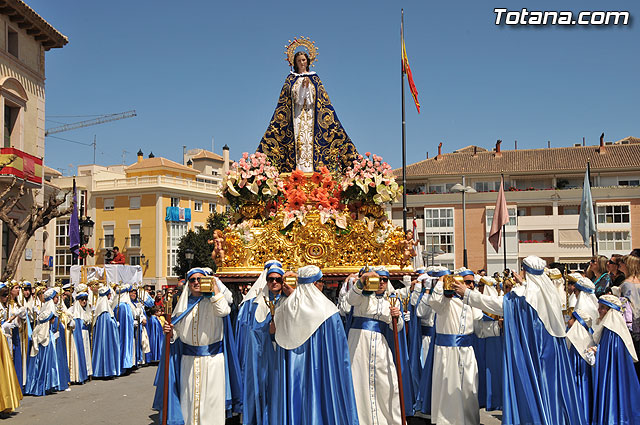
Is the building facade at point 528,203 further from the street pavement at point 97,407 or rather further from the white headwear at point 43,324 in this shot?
the white headwear at point 43,324

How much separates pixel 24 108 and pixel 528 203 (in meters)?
35.3

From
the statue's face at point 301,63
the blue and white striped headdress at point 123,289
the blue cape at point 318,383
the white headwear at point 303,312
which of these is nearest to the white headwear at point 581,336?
the blue cape at point 318,383

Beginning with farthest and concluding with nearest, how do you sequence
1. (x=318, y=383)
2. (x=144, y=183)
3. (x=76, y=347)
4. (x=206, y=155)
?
(x=206, y=155) < (x=144, y=183) < (x=76, y=347) < (x=318, y=383)

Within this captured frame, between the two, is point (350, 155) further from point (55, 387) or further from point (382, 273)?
point (55, 387)

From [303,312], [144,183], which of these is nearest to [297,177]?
[303,312]

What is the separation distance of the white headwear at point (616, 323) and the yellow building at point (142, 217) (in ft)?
142

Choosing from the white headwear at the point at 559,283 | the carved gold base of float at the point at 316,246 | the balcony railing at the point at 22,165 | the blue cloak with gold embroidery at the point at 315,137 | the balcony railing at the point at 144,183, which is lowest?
the white headwear at the point at 559,283

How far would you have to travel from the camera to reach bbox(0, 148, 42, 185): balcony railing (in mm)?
20923

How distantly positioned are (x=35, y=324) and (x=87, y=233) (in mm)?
8196

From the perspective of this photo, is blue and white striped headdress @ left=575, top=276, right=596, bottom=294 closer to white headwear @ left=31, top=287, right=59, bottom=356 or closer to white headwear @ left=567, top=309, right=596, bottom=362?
white headwear @ left=567, top=309, right=596, bottom=362

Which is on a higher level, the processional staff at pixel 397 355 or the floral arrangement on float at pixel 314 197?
the floral arrangement on float at pixel 314 197

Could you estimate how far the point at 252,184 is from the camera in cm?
1009

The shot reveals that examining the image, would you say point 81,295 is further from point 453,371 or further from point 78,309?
point 453,371

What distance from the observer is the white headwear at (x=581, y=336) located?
788 cm
